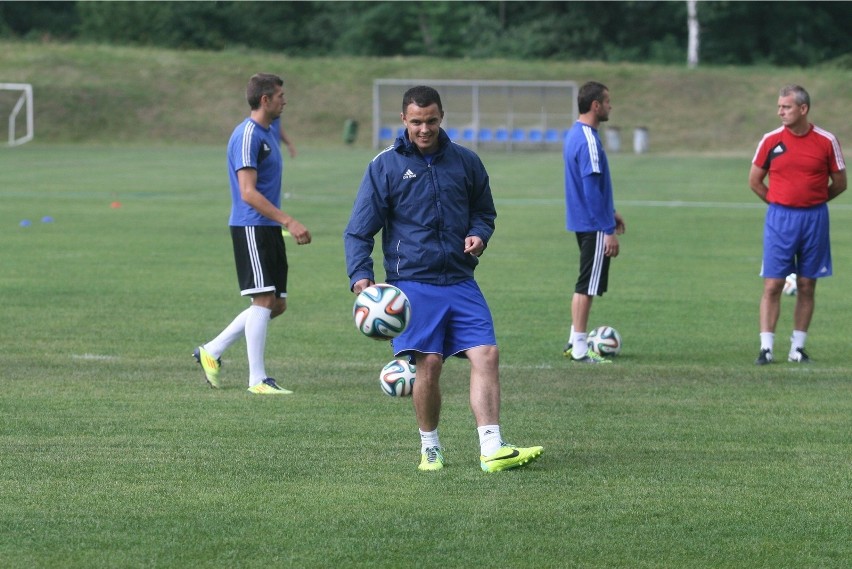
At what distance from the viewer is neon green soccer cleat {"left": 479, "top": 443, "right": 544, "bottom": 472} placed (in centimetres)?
685

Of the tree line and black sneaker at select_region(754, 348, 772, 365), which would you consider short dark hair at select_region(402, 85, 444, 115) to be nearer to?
black sneaker at select_region(754, 348, 772, 365)

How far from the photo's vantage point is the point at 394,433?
25.8 ft

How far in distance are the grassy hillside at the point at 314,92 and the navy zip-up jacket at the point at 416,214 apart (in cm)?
5053

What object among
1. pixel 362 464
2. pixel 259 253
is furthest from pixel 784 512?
pixel 259 253

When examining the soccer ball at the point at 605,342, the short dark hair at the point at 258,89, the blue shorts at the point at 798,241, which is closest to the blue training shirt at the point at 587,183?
the soccer ball at the point at 605,342

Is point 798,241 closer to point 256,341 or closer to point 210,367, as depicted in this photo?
point 256,341

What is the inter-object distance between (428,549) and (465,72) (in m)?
61.3

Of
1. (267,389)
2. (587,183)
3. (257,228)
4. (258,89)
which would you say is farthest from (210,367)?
(587,183)

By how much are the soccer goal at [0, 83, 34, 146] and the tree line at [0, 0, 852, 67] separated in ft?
54.2

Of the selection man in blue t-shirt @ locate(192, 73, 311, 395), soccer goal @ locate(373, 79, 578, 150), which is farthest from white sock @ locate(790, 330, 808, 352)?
soccer goal @ locate(373, 79, 578, 150)

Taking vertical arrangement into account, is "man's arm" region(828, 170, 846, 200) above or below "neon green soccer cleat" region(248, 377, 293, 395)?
above

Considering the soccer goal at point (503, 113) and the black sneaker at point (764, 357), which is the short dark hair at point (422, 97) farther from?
the soccer goal at point (503, 113)

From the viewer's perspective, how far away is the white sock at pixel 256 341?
9.28 m

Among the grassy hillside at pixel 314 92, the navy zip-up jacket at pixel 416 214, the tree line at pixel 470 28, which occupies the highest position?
the tree line at pixel 470 28
